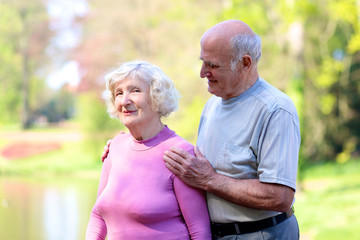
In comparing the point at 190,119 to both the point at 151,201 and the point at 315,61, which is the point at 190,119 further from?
the point at 151,201

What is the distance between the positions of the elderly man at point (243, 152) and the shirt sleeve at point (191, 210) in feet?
0.10

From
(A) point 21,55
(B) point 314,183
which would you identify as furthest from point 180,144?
(A) point 21,55

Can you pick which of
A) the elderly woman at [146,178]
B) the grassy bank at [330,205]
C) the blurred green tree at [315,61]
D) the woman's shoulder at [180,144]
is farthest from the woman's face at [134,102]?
the blurred green tree at [315,61]

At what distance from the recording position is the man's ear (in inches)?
61.8

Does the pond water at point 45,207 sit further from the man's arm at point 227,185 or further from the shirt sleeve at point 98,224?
the man's arm at point 227,185

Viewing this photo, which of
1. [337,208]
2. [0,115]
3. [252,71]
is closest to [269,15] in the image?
[337,208]

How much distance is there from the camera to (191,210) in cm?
156

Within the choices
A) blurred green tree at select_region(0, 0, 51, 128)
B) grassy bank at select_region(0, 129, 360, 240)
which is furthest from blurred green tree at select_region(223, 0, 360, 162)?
blurred green tree at select_region(0, 0, 51, 128)

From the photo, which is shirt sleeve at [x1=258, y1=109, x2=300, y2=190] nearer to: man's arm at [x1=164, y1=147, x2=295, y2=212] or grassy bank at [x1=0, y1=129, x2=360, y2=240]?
man's arm at [x1=164, y1=147, x2=295, y2=212]

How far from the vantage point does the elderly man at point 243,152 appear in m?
1.49

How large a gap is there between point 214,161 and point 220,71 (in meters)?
0.30

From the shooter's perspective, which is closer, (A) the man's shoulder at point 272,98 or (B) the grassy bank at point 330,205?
(A) the man's shoulder at point 272,98

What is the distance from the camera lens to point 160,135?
164 centimetres

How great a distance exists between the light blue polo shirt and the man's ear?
8 cm
